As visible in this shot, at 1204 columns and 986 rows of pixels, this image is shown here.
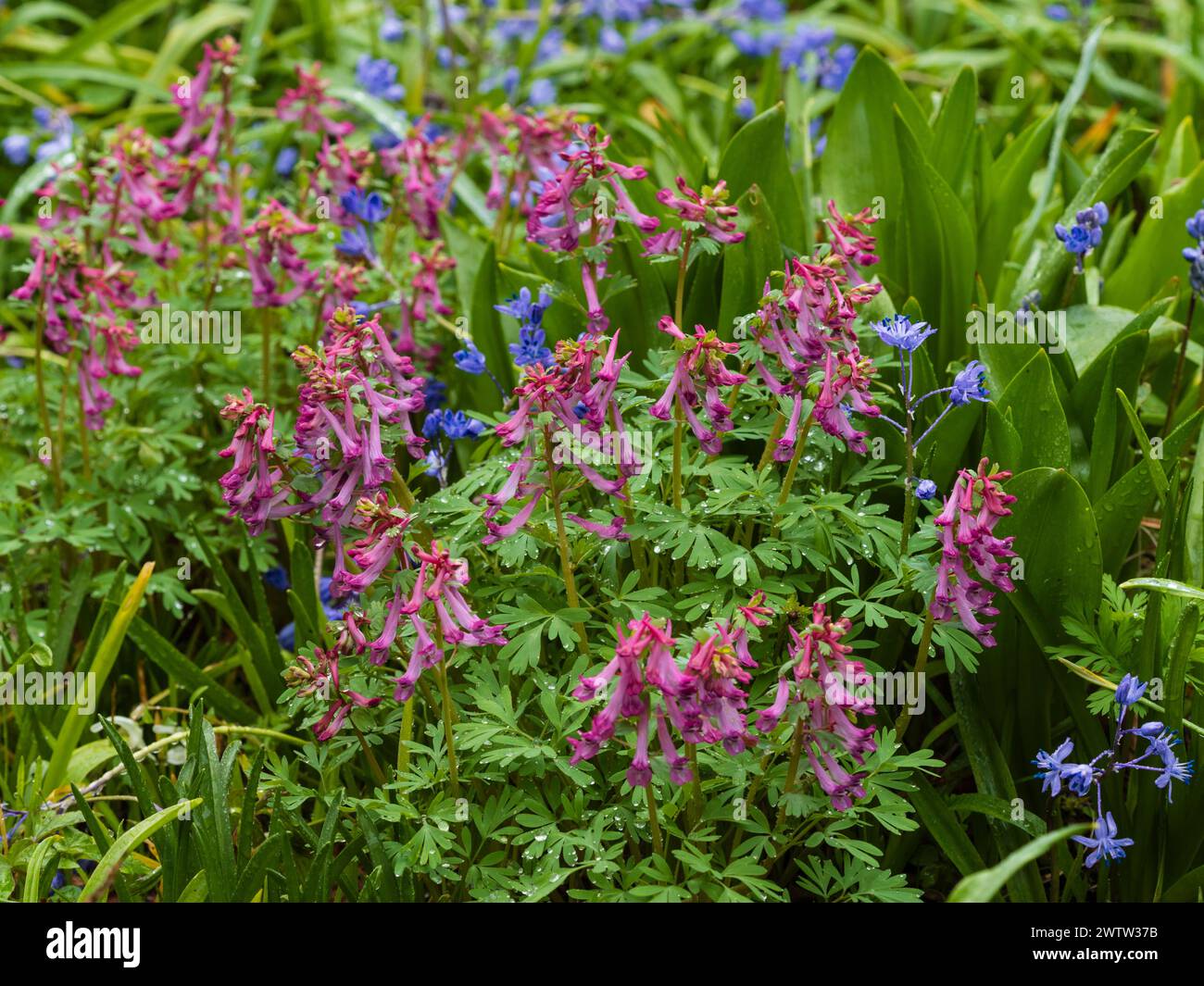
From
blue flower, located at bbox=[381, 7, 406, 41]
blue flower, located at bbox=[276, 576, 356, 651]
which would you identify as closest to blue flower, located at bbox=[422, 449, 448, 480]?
blue flower, located at bbox=[276, 576, 356, 651]

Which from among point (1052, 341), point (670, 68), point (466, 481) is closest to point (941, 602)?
point (466, 481)

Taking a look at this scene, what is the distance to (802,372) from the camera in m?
1.75

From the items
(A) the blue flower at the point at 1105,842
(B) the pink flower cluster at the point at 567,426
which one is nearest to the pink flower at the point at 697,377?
(B) the pink flower cluster at the point at 567,426

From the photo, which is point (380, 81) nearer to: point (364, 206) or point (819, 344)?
point (364, 206)

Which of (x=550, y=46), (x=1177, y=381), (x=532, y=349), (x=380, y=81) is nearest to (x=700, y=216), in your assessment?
(x=532, y=349)

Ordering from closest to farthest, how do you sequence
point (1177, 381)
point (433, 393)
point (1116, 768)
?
point (1116, 768)
point (1177, 381)
point (433, 393)

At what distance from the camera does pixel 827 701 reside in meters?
1.51

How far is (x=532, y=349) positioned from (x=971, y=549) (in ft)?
2.70

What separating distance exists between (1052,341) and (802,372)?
796 millimetres

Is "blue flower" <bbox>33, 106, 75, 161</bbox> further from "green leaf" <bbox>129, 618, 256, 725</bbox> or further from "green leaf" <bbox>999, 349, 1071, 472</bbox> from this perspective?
"green leaf" <bbox>999, 349, 1071, 472</bbox>

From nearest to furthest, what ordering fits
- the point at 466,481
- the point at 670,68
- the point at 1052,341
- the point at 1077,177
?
the point at 466,481
the point at 1052,341
the point at 1077,177
the point at 670,68

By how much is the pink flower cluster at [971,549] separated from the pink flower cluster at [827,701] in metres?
0.17

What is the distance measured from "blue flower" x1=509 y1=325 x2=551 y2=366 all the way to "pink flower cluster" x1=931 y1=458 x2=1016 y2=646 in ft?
2.41

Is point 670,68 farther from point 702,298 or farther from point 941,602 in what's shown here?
point 941,602
